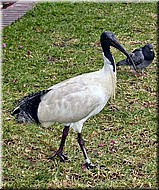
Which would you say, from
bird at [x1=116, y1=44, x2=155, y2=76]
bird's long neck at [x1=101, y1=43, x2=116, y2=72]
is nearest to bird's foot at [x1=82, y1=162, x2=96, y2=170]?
bird's long neck at [x1=101, y1=43, x2=116, y2=72]

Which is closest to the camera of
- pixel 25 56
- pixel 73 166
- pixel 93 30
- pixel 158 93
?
pixel 73 166

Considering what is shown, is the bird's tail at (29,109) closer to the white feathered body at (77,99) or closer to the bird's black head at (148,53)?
the white feathered body at (77,99)

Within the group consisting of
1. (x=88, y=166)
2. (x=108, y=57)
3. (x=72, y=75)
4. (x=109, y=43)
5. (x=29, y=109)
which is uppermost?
(x=109, y=43)

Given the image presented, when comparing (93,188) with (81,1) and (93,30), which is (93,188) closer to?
(93,30)

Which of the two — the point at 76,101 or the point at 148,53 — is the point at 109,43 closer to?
the point at 76,101

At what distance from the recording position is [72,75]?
689 cm

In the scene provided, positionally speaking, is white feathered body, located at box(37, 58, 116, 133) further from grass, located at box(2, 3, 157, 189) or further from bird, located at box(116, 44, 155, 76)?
bird, located at box(116, 44, 155, 76)

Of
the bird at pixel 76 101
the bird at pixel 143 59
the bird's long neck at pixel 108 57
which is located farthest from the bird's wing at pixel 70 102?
the bird at pixel 143 59

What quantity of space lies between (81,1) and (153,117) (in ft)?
18.5

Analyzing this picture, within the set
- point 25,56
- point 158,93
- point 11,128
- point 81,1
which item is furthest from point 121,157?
point 81,1

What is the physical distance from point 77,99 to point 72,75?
2585mm

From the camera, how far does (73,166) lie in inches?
182

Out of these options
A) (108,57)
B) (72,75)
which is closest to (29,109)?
(108,57)

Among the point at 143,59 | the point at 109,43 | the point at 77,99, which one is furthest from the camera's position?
the point at 143,59
